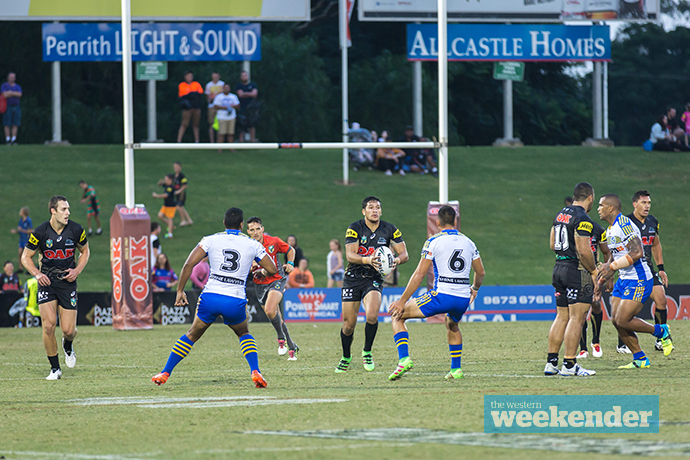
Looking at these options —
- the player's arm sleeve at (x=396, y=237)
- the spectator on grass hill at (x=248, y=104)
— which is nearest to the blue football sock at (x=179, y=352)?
the player's arm sleeve at (x=396, y=237)

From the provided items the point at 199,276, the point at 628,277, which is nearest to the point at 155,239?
the point at 199,276

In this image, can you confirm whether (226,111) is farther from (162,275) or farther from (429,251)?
(429,251)

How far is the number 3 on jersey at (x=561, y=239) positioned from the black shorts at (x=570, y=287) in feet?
0.65

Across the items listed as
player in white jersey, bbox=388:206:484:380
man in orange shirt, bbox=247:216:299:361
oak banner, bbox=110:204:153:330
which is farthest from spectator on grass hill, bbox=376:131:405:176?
player in white jersey, bbox=388:206:484:380

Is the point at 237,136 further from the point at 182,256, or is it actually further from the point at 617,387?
the point at 617,387

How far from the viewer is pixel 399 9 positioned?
23812 millimetres

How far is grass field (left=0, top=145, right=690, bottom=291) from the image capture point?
1113 inches

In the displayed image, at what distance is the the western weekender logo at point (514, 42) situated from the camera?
78.9 feet

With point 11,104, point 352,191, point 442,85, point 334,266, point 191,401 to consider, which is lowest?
point 191,401

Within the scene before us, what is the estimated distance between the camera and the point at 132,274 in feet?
61.5

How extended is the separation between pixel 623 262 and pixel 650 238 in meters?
2.92

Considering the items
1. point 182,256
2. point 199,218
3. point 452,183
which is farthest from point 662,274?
point 452,183

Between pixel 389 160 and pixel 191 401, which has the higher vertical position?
pixel 389 160

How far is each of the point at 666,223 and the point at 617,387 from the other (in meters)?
24.8
